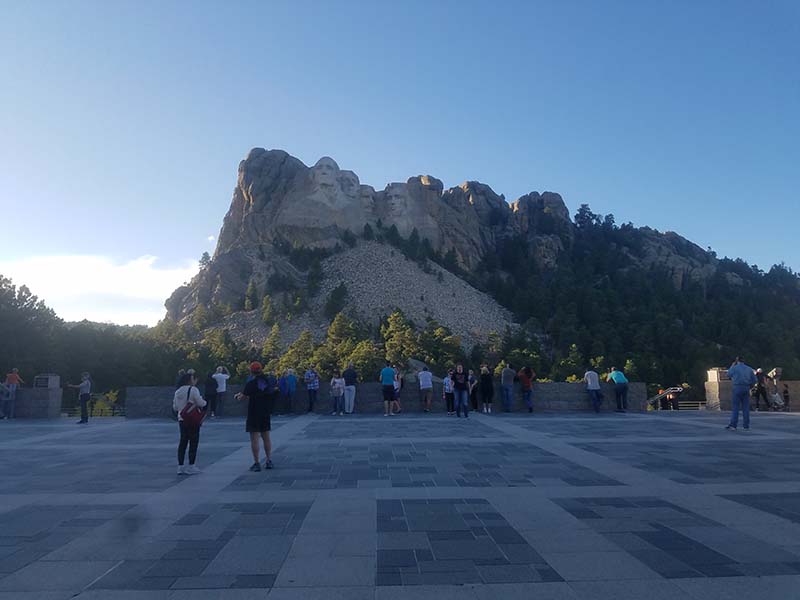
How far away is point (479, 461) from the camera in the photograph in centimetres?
939

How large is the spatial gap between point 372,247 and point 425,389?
8854cm

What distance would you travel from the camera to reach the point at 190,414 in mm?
9000

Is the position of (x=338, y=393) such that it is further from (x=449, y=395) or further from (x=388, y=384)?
(x=449, y=395)

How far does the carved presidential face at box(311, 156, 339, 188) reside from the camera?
111500 millimetres

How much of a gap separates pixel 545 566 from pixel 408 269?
98.5 m

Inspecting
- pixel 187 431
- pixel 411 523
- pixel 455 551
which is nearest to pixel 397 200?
pixel 187 431

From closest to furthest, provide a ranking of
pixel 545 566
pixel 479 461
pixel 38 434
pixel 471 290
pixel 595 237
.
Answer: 1. pixel 545 566
2. pixel 479 461
3. pixel 38 434
4. pixel 471 290
5. pixel 595 237

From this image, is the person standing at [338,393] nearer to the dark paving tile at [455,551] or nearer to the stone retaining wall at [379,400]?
the stone retaining wall at [379,400]

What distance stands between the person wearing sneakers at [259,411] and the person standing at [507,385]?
37.4ft

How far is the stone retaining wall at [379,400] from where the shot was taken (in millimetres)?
20578

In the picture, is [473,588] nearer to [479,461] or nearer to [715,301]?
[479,461]

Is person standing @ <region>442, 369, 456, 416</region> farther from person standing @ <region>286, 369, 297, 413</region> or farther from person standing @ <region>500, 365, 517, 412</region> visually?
person standing @ <region>286, 369, 297, 413</region>

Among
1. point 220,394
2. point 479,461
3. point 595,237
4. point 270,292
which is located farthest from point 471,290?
point 479,461

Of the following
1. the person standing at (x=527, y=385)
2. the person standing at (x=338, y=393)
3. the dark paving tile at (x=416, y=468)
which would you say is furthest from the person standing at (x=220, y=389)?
the person standing at (x=527, y=385)
